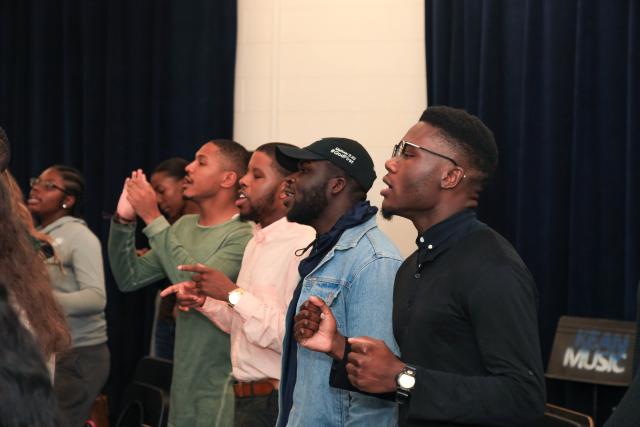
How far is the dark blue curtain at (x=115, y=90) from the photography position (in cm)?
601

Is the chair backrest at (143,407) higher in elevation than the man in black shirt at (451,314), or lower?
lower

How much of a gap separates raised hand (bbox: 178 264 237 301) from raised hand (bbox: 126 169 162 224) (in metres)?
0.73

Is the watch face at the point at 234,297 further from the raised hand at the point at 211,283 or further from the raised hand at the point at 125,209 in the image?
the raised hand at the point at 125,209

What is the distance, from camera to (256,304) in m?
3.31

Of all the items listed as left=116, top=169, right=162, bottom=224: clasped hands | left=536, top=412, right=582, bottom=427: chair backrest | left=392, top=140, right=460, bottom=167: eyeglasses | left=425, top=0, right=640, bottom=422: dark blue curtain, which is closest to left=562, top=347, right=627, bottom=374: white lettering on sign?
left=425, top=0, right=640, bottom=422: dark blue curtain

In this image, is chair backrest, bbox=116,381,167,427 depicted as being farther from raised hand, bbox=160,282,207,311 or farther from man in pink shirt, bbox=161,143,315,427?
raised hand, bbox=160,282,207,311

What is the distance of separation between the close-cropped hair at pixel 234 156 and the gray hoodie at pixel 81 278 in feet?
2.50

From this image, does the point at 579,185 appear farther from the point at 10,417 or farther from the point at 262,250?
the point at 10,417

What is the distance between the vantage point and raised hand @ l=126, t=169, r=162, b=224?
161 inches

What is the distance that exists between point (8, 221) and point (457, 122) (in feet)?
4.03

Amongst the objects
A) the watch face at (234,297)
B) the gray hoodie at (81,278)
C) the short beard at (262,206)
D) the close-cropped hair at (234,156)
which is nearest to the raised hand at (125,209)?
the gray hoodie at (81,278)

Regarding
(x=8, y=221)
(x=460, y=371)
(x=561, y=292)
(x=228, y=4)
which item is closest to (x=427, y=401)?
(x=460, y=371)

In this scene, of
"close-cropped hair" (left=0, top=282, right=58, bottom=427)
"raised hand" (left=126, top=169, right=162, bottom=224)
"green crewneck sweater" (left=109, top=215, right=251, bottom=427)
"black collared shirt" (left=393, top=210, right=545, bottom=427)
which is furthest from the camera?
"raised hand" (left=126, top=169, right=162, bottom=224)

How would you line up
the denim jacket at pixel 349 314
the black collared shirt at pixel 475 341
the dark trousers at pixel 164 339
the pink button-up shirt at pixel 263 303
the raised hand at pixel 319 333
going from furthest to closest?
1. the dark trousers at pixel 164 339
2. the pink button-up shirt at pixel 263 303
3. the denim jacket at pixel 349 314
4. the raised hand at pixel 319 333
5. the black collared shirt at pixel 475 341
